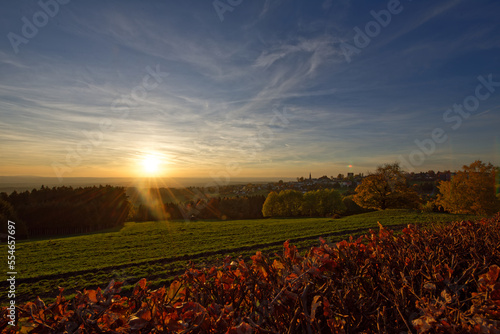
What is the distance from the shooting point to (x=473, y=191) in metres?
29.5

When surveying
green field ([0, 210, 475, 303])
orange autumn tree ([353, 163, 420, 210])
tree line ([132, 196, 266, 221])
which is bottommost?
tree line ([132, 196, 266, 221])

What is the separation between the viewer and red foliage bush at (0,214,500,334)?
56.4 inches

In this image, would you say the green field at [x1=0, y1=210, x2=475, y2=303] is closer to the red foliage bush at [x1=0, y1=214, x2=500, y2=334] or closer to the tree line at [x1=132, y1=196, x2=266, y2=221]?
the red foliage bush at [x1=0, y1=214, x2=500, y2=334]

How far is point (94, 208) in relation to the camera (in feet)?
150

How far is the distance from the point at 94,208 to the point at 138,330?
53.0 meters

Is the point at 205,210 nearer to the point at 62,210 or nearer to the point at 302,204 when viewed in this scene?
the point at 302,204

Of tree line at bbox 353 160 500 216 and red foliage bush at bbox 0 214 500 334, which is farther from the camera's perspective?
tree line at bbox 353 160 500 216

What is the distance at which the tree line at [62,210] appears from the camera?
37.4 meters

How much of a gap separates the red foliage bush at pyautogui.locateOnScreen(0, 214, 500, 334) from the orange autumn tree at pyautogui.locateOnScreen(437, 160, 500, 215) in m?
36.8

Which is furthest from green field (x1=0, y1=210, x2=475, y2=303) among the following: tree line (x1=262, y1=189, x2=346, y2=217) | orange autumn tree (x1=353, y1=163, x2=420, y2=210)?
tree line (x1=262, y1=189, x2=346, y2=217)

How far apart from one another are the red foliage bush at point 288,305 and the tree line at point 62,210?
44.1 meters

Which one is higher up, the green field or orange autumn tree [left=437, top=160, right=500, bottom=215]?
orange autumn tree [left=437, top=160, right=500, bottom=215]

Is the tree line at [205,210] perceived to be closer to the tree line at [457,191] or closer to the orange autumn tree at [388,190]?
the orange autumn tree at [388,190]

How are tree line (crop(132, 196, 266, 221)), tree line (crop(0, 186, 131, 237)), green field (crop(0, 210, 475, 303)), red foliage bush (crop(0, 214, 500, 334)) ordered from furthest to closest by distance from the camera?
tree line (crop(132, 196, 266, 221)) → tree line (crop(0, 186, 131, 237)) → green field (crop(0, 210, 475, 303)) → red foliage bush (crop(0, 214, 500, 334))
